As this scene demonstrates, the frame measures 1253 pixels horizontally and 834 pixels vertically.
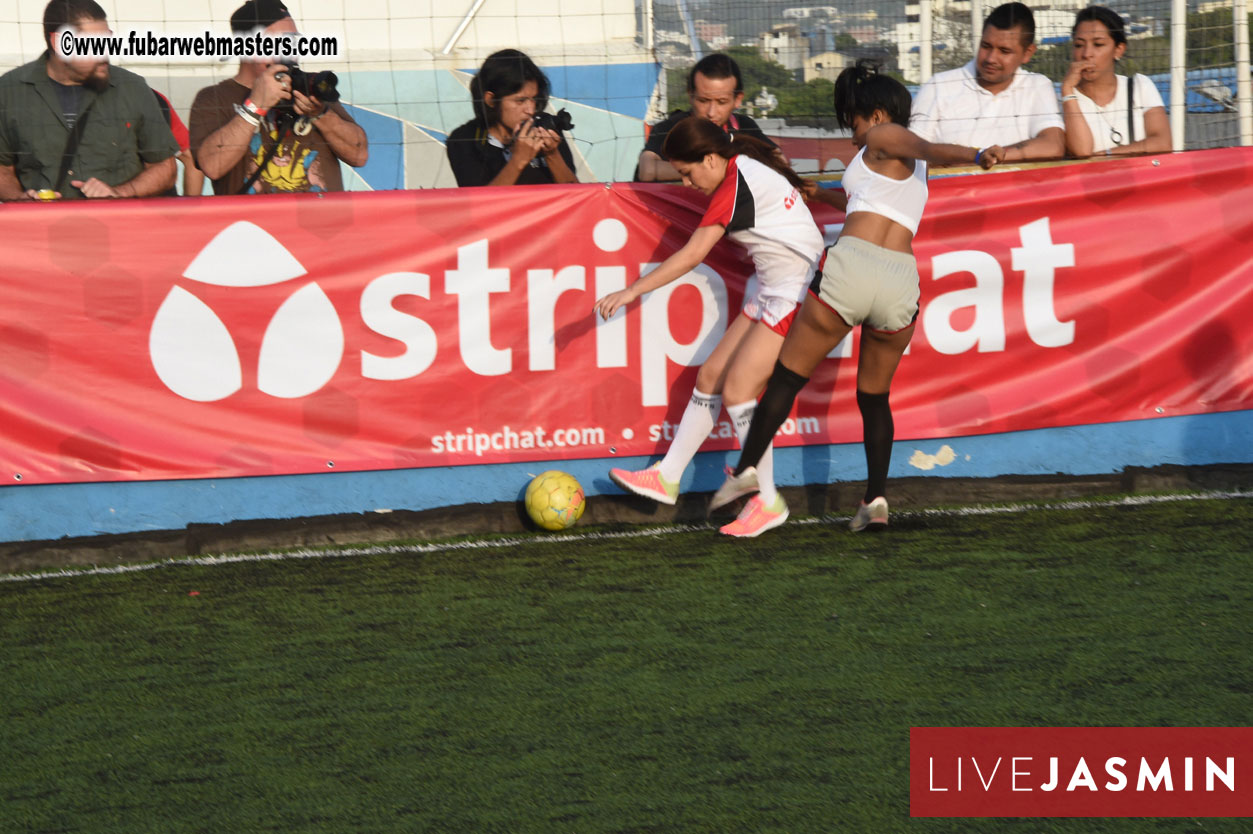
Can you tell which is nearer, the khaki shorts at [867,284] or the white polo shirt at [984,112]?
the khaki shorts at [867,284]

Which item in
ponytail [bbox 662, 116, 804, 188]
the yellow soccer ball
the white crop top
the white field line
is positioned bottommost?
the white field line

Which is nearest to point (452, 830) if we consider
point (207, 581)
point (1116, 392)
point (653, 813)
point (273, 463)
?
point (653, 813)

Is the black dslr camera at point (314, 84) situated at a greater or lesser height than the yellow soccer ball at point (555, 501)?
greater

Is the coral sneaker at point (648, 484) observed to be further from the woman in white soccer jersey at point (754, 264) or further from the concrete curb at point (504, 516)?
the concrete curb at point (504, 516)

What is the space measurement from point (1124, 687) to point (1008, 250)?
3082 millimetres

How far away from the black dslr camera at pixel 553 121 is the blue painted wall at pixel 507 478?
1675 millimetres

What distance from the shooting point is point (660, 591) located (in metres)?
5.25

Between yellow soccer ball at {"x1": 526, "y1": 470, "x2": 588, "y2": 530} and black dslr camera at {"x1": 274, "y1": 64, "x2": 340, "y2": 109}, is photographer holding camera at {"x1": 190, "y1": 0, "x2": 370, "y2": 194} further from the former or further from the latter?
yellow soccer ball at {"x1": 526, "y1": 470, "x2": 588, "y2": 530}

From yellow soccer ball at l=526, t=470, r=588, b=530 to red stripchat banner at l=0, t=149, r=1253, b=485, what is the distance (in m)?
0.24

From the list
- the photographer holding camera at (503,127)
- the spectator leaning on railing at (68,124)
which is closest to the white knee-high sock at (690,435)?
the photographer holding camera at (503,127)

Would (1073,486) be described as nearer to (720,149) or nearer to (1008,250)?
(1008,250)

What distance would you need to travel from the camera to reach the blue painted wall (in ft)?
20.0

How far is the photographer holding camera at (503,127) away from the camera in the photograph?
22.5ft

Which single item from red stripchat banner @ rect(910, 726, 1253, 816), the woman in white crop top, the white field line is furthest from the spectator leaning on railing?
red stripchat banner @ rect(910, 726, 1253, 816)
